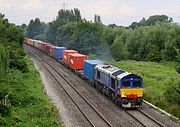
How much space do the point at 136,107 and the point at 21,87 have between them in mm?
11499

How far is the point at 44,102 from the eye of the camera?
30.8m

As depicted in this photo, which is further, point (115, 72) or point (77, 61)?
point (77, 61)

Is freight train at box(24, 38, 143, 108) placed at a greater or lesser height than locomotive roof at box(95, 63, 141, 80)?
lesser

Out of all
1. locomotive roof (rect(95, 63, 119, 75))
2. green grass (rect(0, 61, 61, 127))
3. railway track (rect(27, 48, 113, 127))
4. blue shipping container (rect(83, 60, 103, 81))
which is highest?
locomotive roof (rect(95, 63, 119, 75))

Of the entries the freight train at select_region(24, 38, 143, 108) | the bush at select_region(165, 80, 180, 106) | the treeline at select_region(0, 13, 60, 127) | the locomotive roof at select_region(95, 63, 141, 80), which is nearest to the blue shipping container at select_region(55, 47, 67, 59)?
the freight train at select_region(24, 38, 143, 108)

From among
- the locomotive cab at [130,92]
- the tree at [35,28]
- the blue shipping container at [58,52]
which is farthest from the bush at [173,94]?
the tree at [35,28]

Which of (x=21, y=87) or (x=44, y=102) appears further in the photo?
(x=21, y=87)

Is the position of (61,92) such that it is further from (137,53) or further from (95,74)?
(137,53)

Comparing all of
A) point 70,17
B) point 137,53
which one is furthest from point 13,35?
point 70,17

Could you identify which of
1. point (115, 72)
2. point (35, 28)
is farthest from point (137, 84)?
point (35, 28)

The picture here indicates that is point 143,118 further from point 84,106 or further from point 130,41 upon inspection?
point 130,41

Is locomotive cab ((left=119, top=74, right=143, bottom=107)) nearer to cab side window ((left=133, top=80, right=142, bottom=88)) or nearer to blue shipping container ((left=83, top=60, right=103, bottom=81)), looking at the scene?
cab side window ((left=133, top=80, right=142, bottom=88))

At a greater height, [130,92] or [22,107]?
[130,92]

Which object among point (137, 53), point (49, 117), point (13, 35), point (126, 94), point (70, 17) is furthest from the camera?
point (70, 17)
